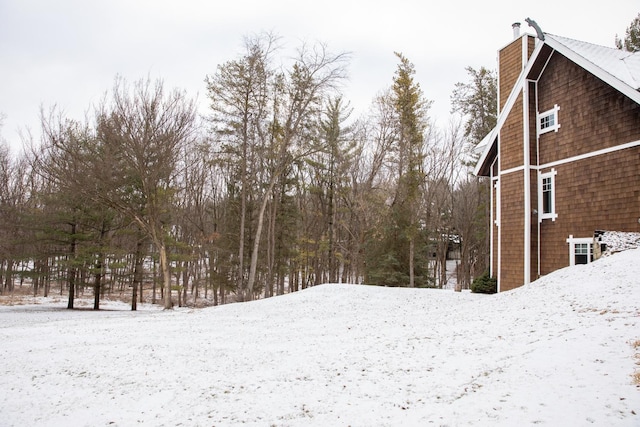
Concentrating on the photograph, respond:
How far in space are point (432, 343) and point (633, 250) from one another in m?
6.39

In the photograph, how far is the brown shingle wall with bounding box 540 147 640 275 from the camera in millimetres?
11141

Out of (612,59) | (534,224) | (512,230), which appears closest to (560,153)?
(534,224)

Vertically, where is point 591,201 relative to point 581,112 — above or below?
below

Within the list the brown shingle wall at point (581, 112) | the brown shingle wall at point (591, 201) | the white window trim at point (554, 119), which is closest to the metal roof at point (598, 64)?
the brown shingle wall at point (581, 112)

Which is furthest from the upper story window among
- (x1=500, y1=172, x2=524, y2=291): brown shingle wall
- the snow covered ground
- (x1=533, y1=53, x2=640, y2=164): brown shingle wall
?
the snow covered ground

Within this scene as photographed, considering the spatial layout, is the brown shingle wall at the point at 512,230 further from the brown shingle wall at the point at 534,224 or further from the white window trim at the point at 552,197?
the white window trim at the point at 552,197

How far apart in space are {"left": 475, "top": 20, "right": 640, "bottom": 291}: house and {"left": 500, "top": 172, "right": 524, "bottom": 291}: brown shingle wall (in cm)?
4

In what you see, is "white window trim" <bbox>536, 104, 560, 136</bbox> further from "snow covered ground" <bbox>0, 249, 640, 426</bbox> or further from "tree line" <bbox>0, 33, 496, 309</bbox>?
"tree line" <bbox>0, 33, 496, 309</bbox>

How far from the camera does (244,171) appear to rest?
21000 millimetres

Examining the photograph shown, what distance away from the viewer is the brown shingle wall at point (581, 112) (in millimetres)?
11469

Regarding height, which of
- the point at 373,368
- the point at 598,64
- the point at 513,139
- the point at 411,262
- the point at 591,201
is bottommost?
the point at 373,368

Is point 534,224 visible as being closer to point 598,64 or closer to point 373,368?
point 598,64

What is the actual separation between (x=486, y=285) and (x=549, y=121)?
6411mm

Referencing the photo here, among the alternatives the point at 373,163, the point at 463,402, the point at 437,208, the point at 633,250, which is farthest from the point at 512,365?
the point at 437,208
